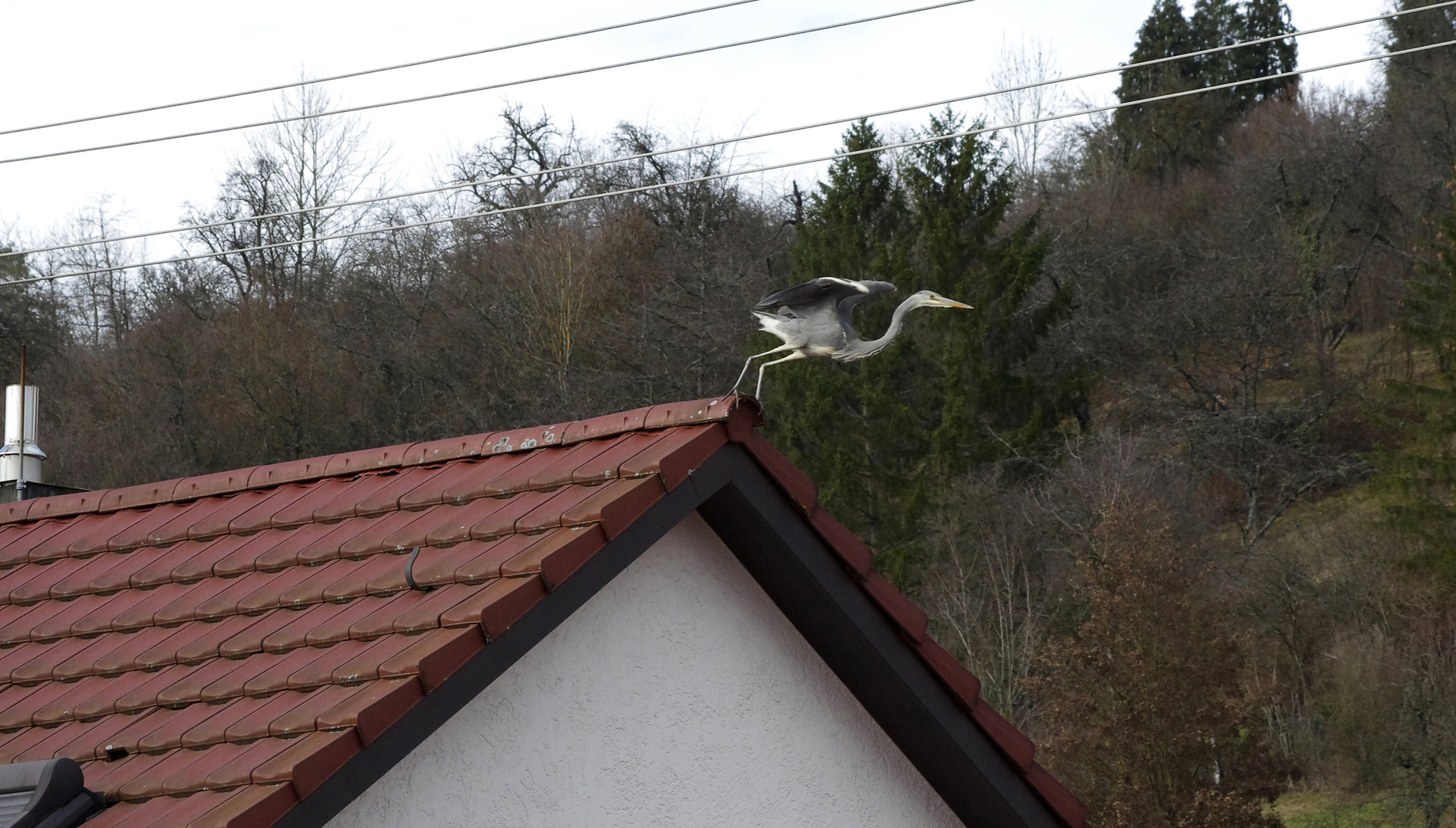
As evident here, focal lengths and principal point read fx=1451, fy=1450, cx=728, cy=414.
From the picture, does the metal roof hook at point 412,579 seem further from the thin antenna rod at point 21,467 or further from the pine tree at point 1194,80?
the pine tree at point 1194,80

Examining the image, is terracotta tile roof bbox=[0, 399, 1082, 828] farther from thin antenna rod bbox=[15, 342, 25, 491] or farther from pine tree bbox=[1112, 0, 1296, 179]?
pine tree bbox=[1112, 0, 1296, 179]

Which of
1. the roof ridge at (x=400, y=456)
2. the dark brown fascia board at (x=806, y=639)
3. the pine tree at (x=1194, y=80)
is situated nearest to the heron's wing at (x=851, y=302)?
the roof ridge at (x=400, y=456)

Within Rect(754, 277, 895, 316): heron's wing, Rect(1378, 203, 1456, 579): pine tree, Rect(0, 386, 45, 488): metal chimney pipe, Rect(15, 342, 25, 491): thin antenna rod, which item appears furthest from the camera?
Rect(1378, 203, 1456, 579): pine tree

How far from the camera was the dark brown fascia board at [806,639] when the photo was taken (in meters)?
3.05

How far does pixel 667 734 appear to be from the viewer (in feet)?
12.7

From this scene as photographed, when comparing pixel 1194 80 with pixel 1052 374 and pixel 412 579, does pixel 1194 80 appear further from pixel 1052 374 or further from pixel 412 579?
pixel 412 579

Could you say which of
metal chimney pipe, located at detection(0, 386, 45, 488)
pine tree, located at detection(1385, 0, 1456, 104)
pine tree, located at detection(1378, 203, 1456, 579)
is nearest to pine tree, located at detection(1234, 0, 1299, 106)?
pine tree, located at detection(1385, 0, 1456, 104)

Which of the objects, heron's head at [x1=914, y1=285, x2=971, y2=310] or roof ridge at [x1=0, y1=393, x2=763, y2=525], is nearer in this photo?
roof ridge at [x1=0, y1=393, x2=763, y2=525]

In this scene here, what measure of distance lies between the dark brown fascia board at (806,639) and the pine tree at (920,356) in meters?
19.7

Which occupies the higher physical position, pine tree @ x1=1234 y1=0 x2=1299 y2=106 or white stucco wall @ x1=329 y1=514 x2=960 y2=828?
pine tree @ x1=1234 y1=0 x2=1299 y2=106

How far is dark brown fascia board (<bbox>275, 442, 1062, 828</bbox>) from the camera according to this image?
10.0 feet

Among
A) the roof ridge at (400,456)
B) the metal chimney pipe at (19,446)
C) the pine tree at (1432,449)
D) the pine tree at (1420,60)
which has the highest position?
the pine tree at (1420,60)

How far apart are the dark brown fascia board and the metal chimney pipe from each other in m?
4.92

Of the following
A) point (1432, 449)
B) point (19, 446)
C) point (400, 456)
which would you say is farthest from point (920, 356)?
point (400, 456)
